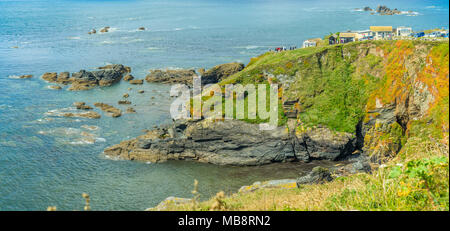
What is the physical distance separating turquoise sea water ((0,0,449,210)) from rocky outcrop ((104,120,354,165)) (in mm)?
1166

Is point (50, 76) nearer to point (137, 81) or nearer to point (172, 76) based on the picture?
point (137, 81)

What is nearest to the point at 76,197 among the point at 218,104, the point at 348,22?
the point at 218,104

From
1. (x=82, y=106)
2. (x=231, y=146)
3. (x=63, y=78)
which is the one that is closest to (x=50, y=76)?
(x=63, y=78)

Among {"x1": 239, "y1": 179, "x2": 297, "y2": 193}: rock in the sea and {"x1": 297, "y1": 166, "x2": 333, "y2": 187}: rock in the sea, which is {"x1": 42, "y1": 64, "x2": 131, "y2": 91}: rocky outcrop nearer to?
{"x1": 239, "y1": 179, "x2": 297, "y2": 193}: rock in the sea

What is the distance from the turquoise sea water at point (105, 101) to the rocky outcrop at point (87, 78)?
2544 mm

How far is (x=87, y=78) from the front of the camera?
65875 millimetres

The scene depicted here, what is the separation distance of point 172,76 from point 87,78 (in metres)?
14.3

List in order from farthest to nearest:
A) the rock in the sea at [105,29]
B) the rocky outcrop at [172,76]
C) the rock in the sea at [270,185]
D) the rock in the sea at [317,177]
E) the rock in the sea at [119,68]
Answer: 1. the rock in the sea at [105,29]
2. the rock in the sea at [119,68]
3. the rocky outcrop at [172,76]
4. the rock in the sea at [317,177]
5. the rock in the sea at [270,185]

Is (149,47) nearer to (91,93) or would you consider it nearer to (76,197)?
(91,93)

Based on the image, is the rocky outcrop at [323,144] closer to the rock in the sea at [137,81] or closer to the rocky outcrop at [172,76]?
the rocky outcrop at [172,76]

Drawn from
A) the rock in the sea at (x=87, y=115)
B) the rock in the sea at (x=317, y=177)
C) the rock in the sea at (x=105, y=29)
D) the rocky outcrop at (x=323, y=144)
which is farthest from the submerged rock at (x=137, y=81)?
the rock in the sea at (x=105, y=29)

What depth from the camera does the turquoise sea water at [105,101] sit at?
3325 cm

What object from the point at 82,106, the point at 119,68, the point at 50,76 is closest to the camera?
the point at 82,106

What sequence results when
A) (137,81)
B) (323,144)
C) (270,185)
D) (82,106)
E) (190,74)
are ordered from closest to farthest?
1. (270,185)
2. (323,144)
3. (82,106)
4. (137,81)
5. (190,74)
